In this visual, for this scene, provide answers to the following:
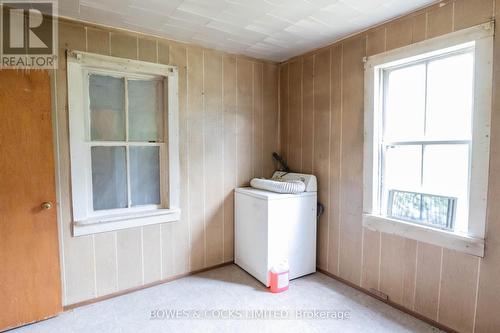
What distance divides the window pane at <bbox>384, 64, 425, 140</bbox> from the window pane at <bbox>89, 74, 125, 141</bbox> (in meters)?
2.47

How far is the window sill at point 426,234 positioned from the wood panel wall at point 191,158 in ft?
4.82

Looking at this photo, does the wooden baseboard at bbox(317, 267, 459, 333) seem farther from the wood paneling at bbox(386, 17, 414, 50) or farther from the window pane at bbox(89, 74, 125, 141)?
the window pane at bbox(89, 74, 125, 141)

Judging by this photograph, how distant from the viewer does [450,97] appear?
2.04 meters

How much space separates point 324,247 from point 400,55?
202 cm

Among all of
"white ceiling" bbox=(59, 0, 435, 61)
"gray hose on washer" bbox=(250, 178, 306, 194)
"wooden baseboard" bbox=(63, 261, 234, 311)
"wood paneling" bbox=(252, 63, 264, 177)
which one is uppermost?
"white ceiling" bbox=(59, 0, 435, 61)

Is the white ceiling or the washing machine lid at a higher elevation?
the white ceiling

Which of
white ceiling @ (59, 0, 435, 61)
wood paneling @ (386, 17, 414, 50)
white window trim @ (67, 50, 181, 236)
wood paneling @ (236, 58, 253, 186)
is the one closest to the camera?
white ceiling @ (59, 0, 435, 61)

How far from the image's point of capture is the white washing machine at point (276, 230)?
8.73 ft

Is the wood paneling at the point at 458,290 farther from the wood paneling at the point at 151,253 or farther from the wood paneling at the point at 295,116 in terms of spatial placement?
the wood paneling at the point at 151,253

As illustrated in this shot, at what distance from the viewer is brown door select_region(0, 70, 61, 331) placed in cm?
201

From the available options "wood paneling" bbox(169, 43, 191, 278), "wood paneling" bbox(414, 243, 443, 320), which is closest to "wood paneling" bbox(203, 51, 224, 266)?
"wood paneling" bbox(169, 43, 191, 278)

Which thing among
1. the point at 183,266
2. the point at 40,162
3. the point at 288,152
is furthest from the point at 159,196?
the point at 288,152

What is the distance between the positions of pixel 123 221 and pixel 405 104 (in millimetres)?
2741

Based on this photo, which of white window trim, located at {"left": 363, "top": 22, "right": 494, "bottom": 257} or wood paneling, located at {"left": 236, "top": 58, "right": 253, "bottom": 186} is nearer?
white window trim, located at {"left": 363, "top": 22, "right": 494, "bottom": 257}
